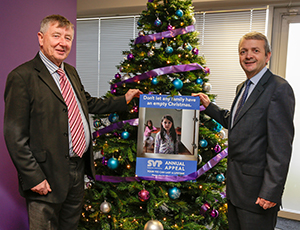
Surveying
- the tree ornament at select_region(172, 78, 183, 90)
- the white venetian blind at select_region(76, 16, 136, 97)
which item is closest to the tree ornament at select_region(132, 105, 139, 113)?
the tree ornament at select_region(172, 78, 183, 90)

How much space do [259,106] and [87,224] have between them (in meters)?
1.72

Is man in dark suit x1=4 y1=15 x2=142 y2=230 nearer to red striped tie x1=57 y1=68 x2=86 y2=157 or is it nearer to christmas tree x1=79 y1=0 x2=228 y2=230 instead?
red striped tie x1=57 y1=68 x2=86 y2=157

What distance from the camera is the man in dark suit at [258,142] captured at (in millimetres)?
1312

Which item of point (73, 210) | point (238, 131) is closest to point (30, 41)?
point (73, 210)

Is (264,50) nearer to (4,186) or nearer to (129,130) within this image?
(129,130)

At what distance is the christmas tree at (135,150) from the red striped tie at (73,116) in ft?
1.31

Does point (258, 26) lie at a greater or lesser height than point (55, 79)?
greater

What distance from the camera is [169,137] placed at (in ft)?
6.07

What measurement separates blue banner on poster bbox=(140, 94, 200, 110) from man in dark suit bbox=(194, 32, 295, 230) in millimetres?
347

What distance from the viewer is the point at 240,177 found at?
Result: 1.45 metres

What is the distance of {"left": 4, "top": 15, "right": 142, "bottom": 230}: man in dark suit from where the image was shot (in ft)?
4.38

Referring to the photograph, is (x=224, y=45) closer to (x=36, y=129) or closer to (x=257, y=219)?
(x=257, y=219)

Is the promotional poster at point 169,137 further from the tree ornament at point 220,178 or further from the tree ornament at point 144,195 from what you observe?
the tree ornament at point 220,178

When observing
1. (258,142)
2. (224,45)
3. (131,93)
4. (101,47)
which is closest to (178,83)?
(131,93)
